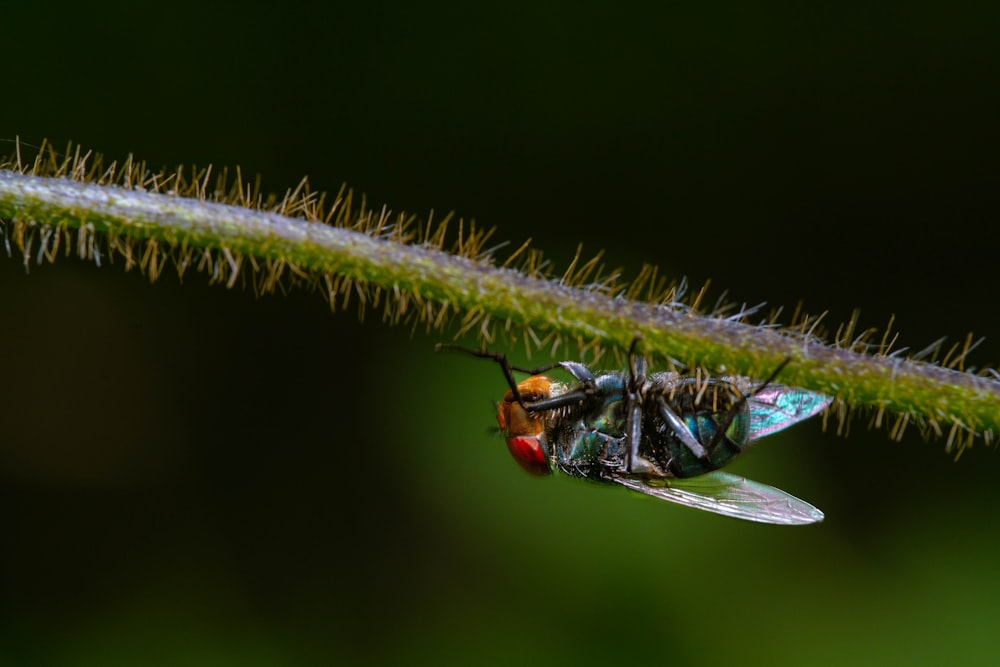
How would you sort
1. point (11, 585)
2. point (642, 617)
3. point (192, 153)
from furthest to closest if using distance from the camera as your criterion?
1. point (192, 153)
2. point (11, 585)
3. point (642, 617)

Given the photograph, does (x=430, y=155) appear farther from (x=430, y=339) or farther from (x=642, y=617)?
(x=642, y=617)

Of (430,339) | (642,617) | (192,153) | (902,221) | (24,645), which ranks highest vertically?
(902,221)

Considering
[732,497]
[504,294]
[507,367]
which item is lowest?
[732,497]

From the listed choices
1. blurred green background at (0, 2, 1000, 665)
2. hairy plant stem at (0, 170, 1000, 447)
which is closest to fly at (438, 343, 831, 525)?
hairy plant stem at (0, 170, 1000, 447)

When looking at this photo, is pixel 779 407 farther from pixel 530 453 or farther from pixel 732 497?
pixel 530 453

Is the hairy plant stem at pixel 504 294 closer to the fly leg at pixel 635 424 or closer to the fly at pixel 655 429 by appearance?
the fly at pixel 655 429

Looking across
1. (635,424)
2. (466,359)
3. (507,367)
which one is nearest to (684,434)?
(635,424)

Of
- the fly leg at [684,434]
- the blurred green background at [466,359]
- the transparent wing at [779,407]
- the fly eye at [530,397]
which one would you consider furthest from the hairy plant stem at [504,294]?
the blurred green background at [466,359]

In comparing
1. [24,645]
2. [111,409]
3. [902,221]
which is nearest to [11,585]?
[24,645]

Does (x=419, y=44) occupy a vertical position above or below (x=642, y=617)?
above
